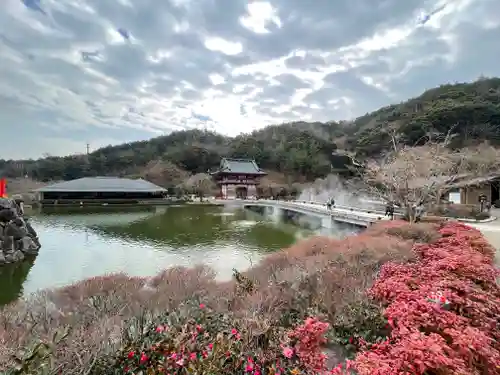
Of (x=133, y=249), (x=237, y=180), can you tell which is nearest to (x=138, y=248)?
(x=133, y=249)

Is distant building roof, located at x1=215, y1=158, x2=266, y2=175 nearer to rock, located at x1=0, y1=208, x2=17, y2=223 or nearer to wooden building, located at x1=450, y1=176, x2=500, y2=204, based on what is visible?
wooden building, located at x1=450, y1=176, x2=500, y2=204

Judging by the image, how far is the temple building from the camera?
118ft

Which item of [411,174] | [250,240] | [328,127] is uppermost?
[328,127]

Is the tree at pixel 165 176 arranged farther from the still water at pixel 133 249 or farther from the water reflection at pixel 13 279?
the water reflection at pixel 13 279

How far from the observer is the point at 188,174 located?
45969 mm

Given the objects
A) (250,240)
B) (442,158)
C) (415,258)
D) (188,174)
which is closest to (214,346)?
(415,258)

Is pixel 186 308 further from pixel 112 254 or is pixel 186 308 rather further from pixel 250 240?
pixel 250 240

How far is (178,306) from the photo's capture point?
11.1ft

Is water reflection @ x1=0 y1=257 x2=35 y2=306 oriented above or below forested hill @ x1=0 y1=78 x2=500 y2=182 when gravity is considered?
below

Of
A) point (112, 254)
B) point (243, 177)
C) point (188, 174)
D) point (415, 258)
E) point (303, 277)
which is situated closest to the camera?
point (303, 277)

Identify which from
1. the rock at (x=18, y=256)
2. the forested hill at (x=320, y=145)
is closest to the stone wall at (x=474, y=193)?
the forested hill at (x=320, y=145)

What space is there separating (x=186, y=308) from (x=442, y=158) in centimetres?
1370

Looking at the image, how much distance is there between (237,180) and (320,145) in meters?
19.0

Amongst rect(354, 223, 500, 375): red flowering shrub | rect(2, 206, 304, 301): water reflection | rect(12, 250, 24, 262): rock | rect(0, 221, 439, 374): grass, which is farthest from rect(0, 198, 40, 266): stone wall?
rect(354, 223, 500, 375): red flowering shrub
